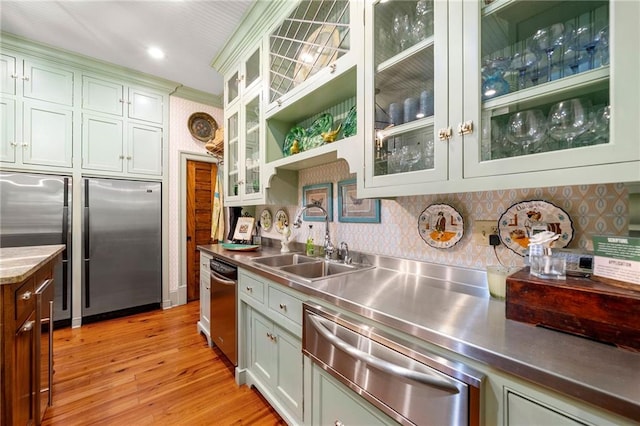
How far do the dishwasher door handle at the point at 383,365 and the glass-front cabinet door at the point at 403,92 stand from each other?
0.68 metres

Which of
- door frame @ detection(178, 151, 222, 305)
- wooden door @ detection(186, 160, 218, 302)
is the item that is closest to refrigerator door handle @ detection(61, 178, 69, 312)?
door frame @ detection(178, 151, 222, 305)

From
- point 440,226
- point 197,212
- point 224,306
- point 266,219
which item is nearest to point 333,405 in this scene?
point 440,226

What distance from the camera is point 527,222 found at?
109 cm

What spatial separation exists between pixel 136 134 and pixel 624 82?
12.8 ft

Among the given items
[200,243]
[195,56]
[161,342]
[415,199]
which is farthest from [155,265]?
[415,199]

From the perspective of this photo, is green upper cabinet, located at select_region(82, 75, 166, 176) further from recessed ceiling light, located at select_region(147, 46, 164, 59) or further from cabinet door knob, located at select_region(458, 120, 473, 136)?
cabinet door knob, located at select_region(458, 120, 473, 136)

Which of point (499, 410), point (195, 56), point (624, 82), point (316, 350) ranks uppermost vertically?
point (195, 56)

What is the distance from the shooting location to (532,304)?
2.56ft

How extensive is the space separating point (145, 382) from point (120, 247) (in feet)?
5.59

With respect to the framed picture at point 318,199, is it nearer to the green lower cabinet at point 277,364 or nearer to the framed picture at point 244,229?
the framed picture at point 244,229

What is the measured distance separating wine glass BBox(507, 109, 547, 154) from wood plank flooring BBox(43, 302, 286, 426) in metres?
1.84

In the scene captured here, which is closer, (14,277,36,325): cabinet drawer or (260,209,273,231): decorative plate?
(14,277,36,325): cabinet drawer

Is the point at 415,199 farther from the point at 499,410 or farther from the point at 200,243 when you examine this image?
the point at 200,243

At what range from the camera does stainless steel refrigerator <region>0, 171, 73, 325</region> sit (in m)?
2.48
